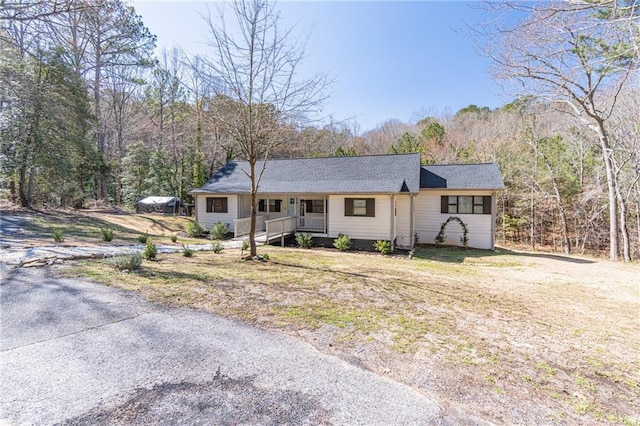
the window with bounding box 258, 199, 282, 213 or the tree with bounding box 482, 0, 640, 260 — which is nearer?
the tree with bounding box 482, 0, 640, 260

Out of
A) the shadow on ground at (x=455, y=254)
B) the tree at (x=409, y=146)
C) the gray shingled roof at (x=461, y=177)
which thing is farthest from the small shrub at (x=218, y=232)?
the tree at (x=409, y=146)

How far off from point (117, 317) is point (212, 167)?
938 inches

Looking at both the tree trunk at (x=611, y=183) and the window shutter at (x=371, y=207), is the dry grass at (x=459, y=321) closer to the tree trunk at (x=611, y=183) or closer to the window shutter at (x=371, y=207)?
the window shutter at (x=371, y=207)

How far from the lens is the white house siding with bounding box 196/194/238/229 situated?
16203 millimetres

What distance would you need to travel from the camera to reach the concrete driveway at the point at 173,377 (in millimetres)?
2383

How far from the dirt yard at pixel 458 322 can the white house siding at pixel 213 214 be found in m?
7.68

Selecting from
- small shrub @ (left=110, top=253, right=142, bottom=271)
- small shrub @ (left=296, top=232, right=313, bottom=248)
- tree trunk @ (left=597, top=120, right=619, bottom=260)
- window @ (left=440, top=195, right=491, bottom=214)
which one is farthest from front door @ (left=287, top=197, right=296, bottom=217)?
tree trunk @ (left=597, top=120, right=619, bottom=260)

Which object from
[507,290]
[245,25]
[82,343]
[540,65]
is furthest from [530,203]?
[82,343]

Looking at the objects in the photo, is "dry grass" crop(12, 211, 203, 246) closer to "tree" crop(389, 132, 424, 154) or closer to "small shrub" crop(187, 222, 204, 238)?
"small shrub" crop(187, 222, 204, 238)

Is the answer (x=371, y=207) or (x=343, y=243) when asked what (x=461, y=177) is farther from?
(x=343, y=243)

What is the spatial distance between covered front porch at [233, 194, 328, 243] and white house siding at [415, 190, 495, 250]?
522 cm

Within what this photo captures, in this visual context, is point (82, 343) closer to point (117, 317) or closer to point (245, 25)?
point (117, 317)

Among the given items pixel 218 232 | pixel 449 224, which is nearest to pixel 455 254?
pixel 449 224

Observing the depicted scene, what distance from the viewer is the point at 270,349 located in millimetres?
3461
